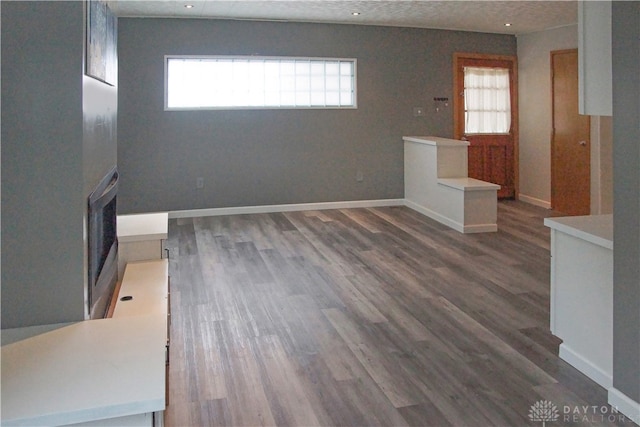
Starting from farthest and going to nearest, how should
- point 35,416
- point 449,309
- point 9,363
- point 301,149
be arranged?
point 301,149 < point 449,309 < point 9,363 < point 35,416

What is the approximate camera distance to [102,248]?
2371mm

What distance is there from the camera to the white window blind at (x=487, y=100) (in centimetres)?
772

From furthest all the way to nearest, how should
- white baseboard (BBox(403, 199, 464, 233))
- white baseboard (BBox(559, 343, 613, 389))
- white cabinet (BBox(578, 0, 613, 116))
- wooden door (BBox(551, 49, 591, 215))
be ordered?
wooden door (BBox(551, 49, 591, 215)) → white baseboard (BBox(403, 199, 464, 233)) → white baseboard (BBox(559, 343, 613, 389)) → white cabinet (BBox(578, 0, 613, 116))

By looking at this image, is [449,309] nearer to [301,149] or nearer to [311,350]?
[311,350]

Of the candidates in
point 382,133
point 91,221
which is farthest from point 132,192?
point 91,221

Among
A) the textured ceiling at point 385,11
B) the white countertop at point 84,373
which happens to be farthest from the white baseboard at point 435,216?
the white countertop at point 84,373

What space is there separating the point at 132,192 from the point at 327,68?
2904 millimetres

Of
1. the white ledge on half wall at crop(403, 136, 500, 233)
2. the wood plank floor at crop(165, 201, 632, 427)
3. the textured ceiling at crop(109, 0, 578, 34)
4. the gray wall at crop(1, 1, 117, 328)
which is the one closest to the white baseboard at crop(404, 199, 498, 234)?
the white ledge on half wall at crop(403, 136, 500, 233)

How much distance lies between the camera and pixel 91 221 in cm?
195

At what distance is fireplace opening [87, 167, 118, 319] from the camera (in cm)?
195

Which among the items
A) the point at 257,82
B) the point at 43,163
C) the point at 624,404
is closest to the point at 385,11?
the point at 257,82

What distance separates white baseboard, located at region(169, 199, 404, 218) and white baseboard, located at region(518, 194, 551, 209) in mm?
1736

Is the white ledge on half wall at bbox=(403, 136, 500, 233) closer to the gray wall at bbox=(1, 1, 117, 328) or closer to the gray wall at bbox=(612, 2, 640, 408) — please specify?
the gray wall at bbox=(612, 2, 640, 408)

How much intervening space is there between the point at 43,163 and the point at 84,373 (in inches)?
26.0
